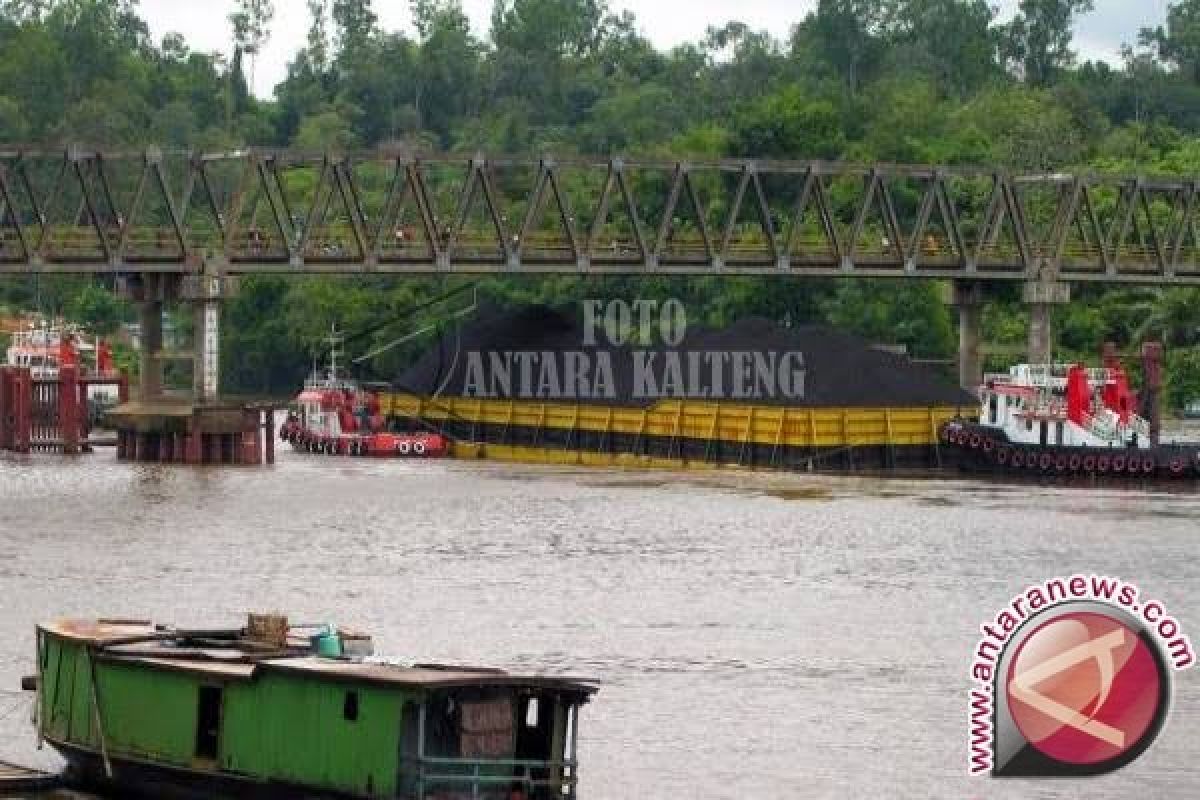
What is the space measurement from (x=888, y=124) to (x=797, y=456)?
71.5 meters

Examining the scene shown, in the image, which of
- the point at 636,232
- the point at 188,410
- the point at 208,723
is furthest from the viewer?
the point at 636,232

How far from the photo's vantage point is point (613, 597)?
7225 cm

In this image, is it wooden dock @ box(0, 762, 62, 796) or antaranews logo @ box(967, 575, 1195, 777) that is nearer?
antaranews logo @ box(967, 575, 1195, 777)

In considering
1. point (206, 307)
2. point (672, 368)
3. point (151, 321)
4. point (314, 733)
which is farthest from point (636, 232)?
point (314, 733)

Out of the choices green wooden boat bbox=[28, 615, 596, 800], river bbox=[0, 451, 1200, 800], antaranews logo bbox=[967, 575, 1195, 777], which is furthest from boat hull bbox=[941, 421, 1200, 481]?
green wooden boat bbox=[28, 615, 596, 800]

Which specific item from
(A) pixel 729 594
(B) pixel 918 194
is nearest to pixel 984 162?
(B) pixel 918 194

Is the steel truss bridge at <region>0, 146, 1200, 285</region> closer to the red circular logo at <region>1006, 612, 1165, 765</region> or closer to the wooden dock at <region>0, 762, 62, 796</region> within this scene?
the wooden dock at <region>0, 762, 62, 796</region>

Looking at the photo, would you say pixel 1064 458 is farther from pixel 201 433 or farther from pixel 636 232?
pixel 201 433

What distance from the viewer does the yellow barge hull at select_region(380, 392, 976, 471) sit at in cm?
11838

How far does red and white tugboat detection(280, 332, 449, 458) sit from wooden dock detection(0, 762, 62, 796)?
79.2 m

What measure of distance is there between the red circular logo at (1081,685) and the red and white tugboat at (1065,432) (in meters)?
66.4

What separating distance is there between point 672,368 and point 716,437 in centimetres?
775

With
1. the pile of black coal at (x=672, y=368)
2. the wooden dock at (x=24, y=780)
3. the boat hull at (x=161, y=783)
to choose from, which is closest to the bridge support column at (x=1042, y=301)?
the pile of black coal at (x=672, y=368)

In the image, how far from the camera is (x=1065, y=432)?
115500mm
